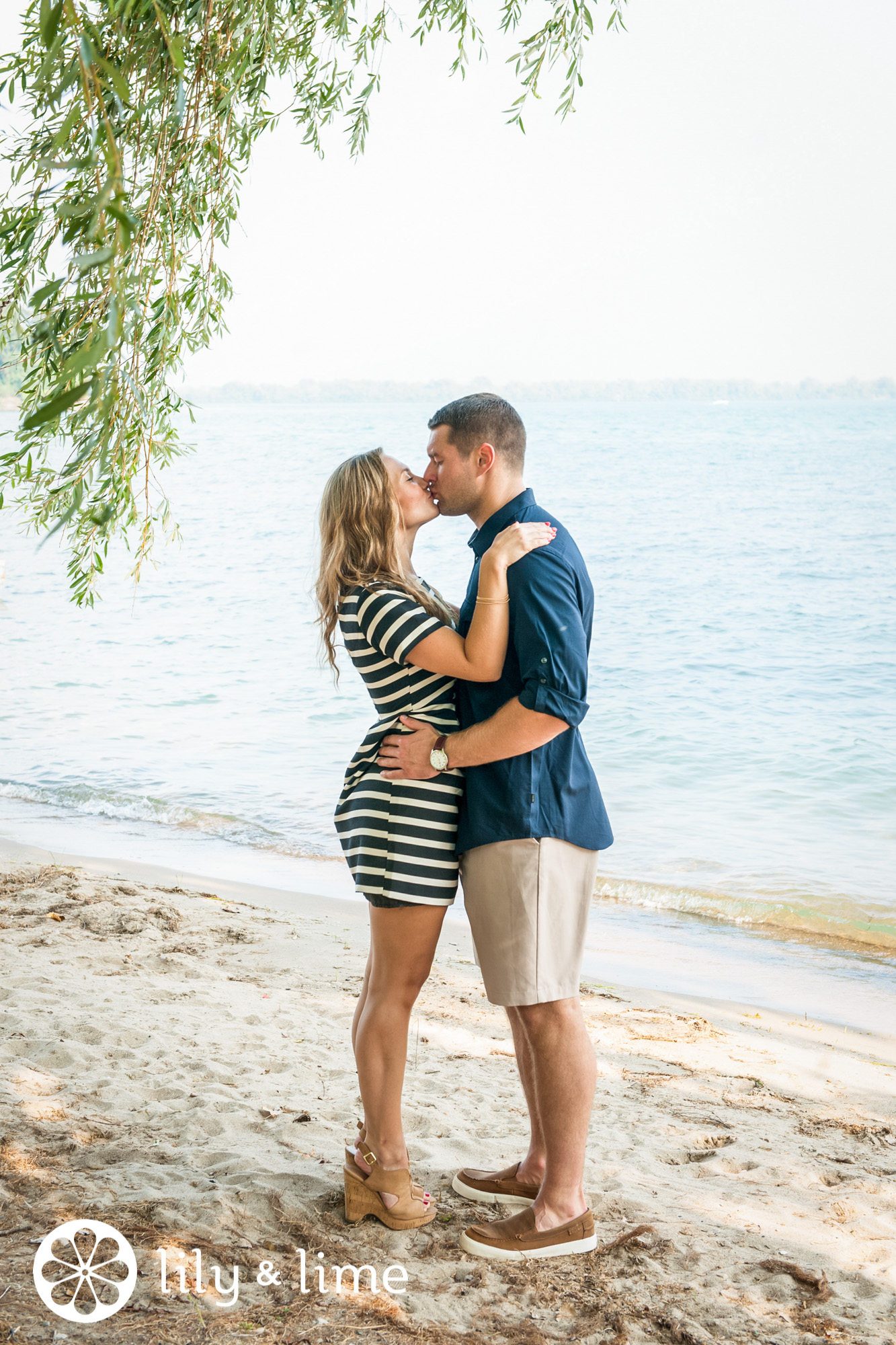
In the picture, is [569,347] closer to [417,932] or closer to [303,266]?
[303,266]

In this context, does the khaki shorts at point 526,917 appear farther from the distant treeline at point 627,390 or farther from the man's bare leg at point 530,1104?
the distant treeline at point 627,390

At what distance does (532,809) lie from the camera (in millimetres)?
2539

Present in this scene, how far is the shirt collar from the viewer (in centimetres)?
270

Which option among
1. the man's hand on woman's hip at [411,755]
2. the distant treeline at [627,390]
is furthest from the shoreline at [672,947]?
the distant treeline at [627,390]

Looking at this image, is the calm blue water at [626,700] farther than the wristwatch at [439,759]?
Yes

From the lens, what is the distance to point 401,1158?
2.80 m

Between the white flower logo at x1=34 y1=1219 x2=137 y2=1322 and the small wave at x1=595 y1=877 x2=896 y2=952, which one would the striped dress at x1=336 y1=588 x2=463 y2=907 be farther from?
the small wave at x1=595 y1=877 x2=896 y2=952

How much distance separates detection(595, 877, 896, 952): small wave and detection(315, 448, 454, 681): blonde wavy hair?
5280mm

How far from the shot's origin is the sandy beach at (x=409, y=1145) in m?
2.43

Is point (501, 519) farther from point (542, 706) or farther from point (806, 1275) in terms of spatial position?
point (806, 1275)

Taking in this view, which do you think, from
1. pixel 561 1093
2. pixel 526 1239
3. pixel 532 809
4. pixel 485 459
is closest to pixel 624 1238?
pixel 526 1239

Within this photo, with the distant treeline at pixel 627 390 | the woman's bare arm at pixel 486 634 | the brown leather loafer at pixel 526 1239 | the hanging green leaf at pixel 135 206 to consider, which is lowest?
the brown leather loafer at pixel 526 1239

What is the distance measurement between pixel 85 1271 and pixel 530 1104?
1184 millimetres

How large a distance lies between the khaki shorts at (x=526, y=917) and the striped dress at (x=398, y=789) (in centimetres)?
10
